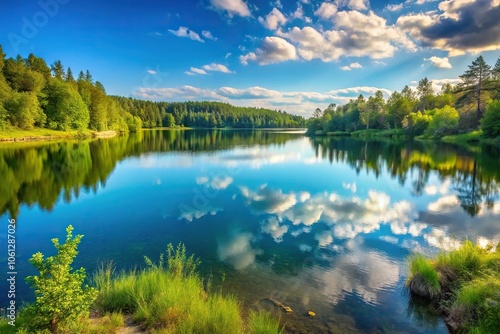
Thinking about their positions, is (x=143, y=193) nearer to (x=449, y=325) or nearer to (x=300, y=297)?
(x=300, y=297)

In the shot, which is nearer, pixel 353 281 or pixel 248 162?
pixel 353 281

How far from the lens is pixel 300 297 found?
385 inches

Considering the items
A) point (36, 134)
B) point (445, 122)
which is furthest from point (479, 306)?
point (445, 122)

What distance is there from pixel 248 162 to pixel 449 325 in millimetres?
36149

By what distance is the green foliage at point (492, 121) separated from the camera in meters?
65.3

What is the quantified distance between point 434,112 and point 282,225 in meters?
107

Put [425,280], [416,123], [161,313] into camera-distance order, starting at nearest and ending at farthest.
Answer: [161,313], [425,280], [416,123]

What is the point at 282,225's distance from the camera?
17.4 m

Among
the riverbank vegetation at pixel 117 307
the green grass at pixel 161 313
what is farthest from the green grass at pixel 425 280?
the green grass at pixel 161 313

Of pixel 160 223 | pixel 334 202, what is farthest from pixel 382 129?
pixel 160 223

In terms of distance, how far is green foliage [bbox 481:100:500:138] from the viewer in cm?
6531

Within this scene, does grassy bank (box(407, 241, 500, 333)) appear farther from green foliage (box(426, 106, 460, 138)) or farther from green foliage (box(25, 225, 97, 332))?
green foliage (box(426, 106, 460, 138))

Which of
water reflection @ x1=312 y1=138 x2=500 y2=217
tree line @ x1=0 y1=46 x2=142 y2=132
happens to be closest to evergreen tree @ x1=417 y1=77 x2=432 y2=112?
water reflection @ x1=312 y1=138 x2=500 y2=217

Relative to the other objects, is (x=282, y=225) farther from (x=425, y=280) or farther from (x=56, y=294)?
(x=56, y=294)
